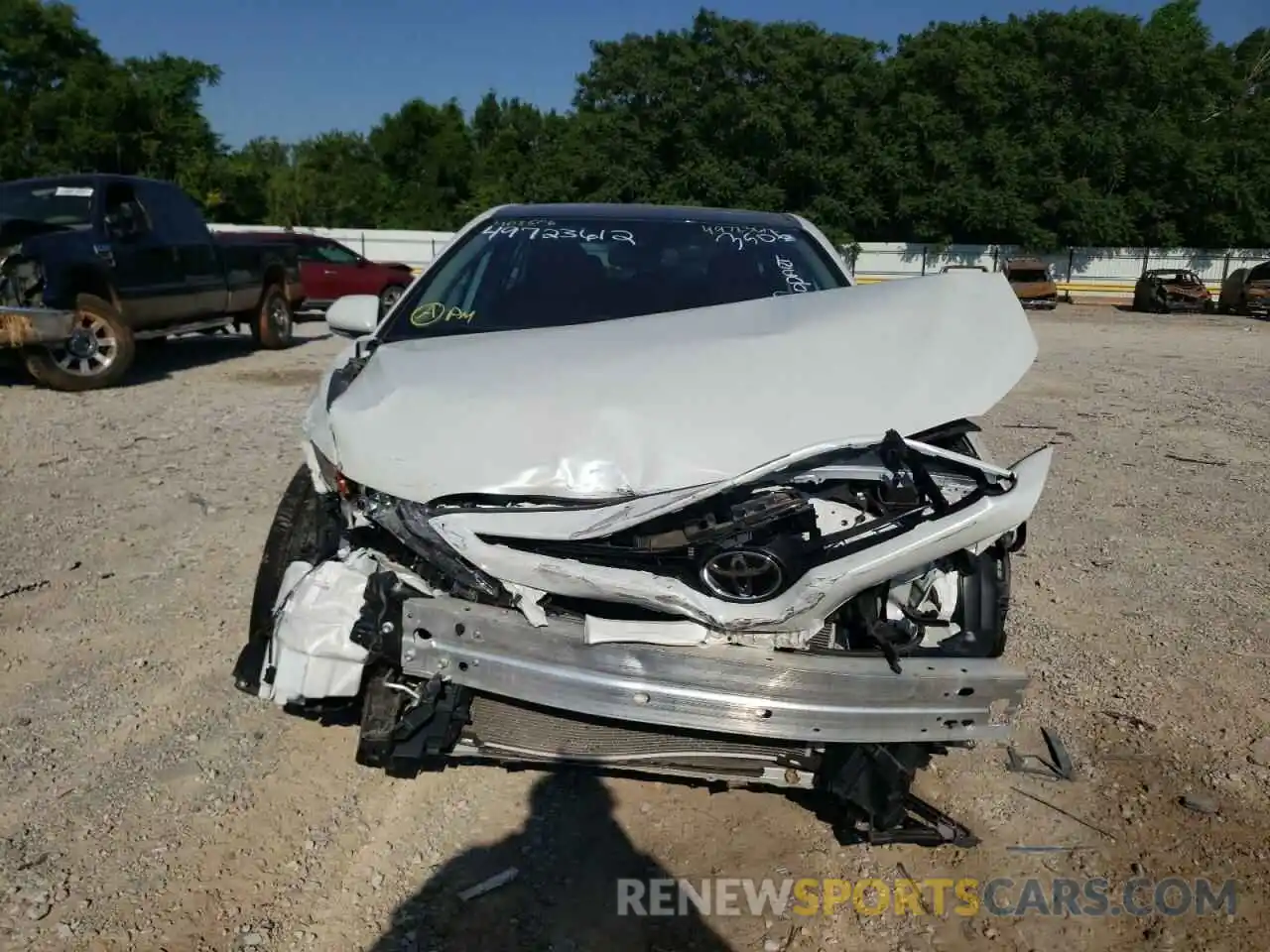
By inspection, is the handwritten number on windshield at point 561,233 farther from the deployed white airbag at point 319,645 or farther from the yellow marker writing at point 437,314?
the deployed white airbag at point 319,645

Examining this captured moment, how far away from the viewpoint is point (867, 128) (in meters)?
39.5

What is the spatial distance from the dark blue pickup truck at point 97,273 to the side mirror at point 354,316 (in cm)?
583

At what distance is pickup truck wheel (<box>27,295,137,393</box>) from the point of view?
29.5 feet

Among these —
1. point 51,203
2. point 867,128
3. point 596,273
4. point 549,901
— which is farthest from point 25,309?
point 867,128

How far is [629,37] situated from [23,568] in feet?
142

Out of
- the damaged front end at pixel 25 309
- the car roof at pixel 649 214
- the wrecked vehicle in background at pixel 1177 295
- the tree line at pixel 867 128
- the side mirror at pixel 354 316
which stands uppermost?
the tree line at pixel 867 128

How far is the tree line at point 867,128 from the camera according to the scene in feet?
121

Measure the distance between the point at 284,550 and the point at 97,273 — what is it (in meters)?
7.51

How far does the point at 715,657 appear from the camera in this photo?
226 cm

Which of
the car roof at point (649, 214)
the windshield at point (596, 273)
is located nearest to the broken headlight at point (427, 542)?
the windshield at point (596, 273)

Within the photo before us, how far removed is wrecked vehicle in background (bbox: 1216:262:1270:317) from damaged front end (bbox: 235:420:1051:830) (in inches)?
1056

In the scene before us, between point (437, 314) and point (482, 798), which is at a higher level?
point (437, 314)

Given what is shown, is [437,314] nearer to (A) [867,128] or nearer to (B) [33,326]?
(B) [33,326]

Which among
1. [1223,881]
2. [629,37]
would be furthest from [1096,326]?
[629,37]
